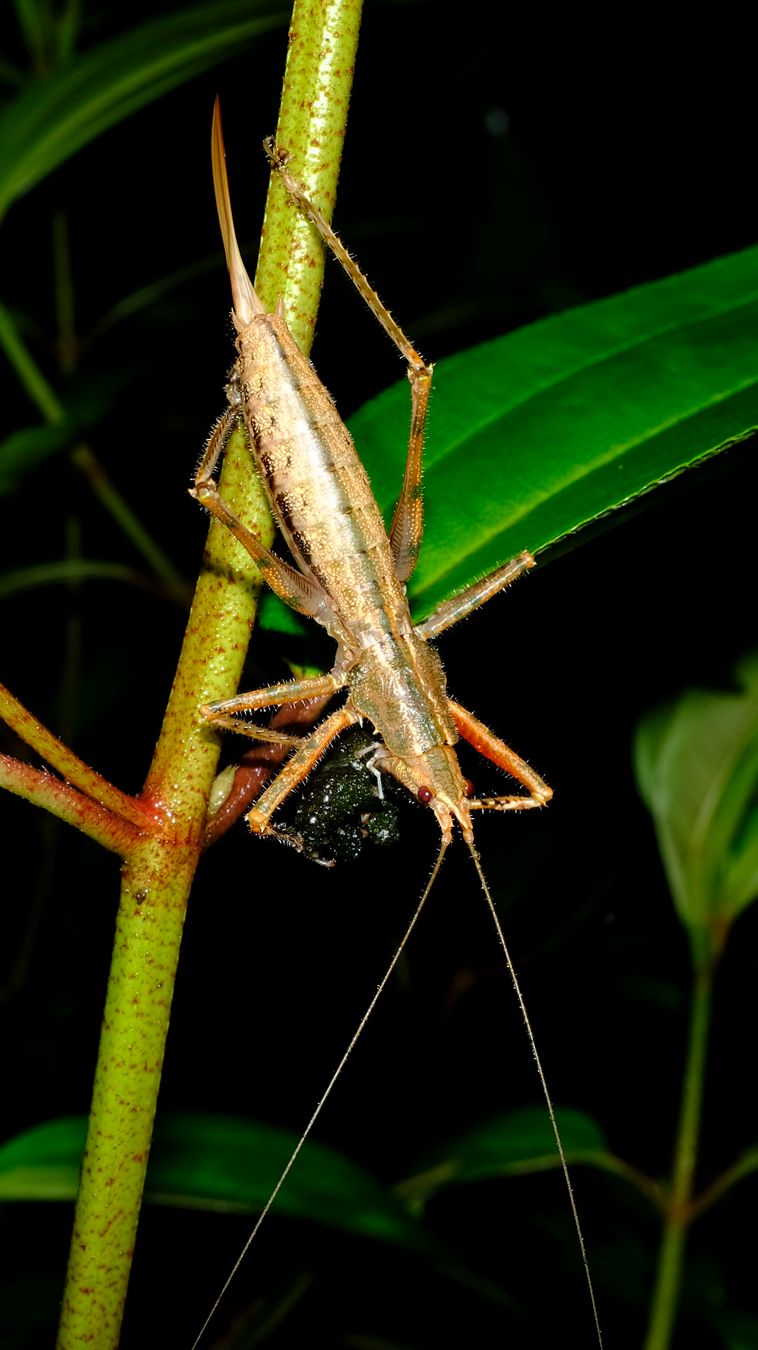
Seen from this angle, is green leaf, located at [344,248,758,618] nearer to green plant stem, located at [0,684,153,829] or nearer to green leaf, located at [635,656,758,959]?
green plant stem, located at [0,684,153,829]

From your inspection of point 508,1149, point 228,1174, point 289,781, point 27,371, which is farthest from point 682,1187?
point 27,371

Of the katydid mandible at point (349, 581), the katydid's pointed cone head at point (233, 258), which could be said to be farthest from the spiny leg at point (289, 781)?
the katydid's pointed cone head at point (233, 258)

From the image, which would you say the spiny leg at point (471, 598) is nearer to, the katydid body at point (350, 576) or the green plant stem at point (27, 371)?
the katydid body at point (350, 576)

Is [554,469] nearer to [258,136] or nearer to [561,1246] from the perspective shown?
[561,1246]

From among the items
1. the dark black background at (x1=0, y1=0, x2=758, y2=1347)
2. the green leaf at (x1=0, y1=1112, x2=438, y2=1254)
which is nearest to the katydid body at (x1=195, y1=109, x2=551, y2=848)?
the dark black background at (x1=0, y1=0, x2=758, y2=1347)

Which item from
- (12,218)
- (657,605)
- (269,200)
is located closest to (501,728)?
(657,605)

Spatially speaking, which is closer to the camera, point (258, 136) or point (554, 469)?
point (554, 469)

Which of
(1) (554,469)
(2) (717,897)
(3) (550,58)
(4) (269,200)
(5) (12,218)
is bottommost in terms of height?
(2) (717,897)
